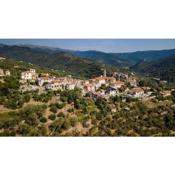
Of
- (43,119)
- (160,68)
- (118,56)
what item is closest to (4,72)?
(43,119)

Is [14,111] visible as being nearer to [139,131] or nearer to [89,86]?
[89,86]

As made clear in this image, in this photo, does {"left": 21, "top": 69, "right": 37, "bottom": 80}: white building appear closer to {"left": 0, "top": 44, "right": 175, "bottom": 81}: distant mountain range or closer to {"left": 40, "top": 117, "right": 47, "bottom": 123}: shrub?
{"left": 0, "top": 44, "right": 175, "bottom": 81}: distant mountain range

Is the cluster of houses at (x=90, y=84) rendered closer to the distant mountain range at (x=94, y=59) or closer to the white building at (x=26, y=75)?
the white building at (x=26, y=75)

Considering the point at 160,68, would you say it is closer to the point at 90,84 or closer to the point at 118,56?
the point at 118,56
